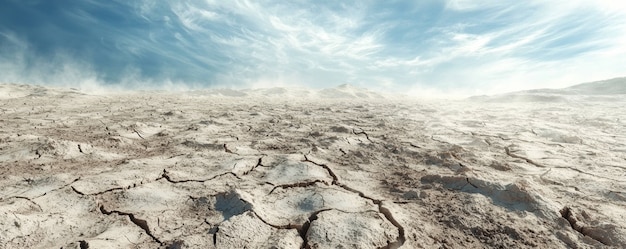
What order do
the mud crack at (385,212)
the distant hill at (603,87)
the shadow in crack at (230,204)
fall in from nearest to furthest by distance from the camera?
the mud crack at (385,212) → the shadow in crack at (230,204) → the distant hill at (603,87)

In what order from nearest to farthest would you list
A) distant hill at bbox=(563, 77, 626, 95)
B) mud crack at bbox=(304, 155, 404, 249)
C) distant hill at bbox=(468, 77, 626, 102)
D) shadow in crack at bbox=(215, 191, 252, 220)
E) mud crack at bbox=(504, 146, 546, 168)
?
1. mud crack at bbox=(304, 155, 404, 249)
2. shadow in crack at bbox=(215, 191, 252, 220)
3. mud crack at bbox=(504, 146, 546, 168)
4. distant hill at bbox=(468, 77, 626, 102)
5. distant hill at bbox=(563, 77, 626, 95)

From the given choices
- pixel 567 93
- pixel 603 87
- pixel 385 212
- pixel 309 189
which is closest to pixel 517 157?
pixel 385 212

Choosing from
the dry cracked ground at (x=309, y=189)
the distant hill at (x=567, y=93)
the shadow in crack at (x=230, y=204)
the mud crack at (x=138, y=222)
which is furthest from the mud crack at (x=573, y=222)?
the distant hill at (x=567, y=93)

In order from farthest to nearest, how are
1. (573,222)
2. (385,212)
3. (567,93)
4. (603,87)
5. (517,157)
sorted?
(603,87)
(567,93)
(517,157)
(385,212)
(573,222)

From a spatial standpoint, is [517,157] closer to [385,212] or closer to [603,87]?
[385,212]

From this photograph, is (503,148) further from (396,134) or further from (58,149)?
(58,149)

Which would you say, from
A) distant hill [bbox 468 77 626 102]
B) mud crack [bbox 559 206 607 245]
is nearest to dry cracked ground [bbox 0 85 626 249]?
mud crack [bbox 559 206 607 245]

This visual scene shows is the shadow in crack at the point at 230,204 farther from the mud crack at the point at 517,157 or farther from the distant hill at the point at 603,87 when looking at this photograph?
the distant hill at the point at 603,87

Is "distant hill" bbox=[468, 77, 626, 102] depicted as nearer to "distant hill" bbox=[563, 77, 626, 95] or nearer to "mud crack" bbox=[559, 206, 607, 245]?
"distant hill" bbox=[563, 77, 626, 95]
